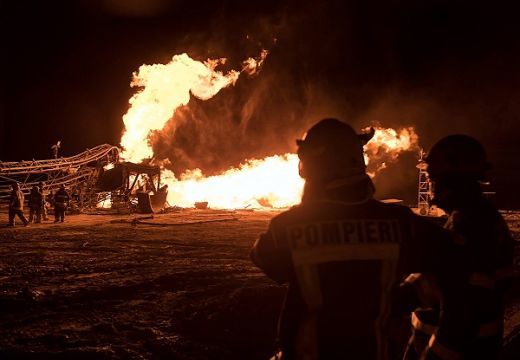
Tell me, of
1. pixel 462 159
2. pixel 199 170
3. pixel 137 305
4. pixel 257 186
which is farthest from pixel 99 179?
pixel 462 159

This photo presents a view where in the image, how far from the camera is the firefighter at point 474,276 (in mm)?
2012

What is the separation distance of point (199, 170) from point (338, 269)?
31.2 m

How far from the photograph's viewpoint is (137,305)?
5156mm

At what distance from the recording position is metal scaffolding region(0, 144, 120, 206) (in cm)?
2827

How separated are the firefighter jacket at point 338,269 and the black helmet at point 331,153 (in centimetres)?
12

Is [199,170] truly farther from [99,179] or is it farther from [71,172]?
[71,172]

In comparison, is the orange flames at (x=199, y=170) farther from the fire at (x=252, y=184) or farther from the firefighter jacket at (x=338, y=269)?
the firefighter jacket at (x=338, y=269)

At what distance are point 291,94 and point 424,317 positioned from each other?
31.6 meters

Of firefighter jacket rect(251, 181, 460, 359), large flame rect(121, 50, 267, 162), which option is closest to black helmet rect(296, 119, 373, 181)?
firefighter jacket rect(251, 181, 460, 359)

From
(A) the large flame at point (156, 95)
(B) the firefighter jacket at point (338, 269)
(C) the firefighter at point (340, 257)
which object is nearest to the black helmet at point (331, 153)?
(C) the firefighter at point (340, 257)

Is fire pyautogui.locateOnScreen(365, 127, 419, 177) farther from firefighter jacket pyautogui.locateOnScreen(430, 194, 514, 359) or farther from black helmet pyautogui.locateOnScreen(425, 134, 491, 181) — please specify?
firefighter jacket pyautogui.locateOnScreen(430, 194, 514, 359)

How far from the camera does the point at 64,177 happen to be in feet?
97.7

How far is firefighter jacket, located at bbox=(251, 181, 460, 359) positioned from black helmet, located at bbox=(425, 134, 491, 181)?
2.38 feet

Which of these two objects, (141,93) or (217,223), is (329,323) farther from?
(141,93)
